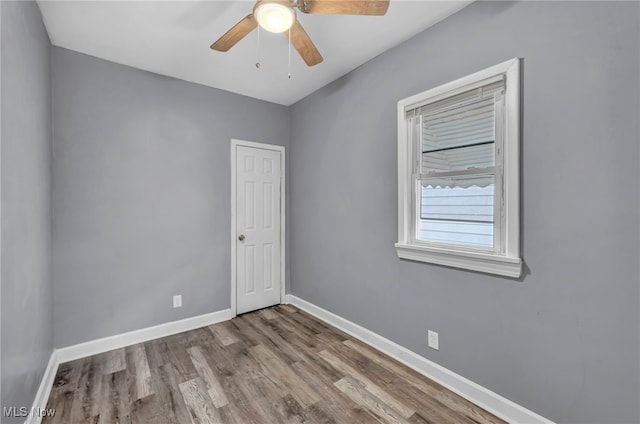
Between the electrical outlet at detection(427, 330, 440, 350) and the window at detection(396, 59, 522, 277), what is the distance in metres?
0.56

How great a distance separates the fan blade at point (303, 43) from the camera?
1745 millimetres

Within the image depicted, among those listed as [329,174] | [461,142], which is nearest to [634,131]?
[461,142]

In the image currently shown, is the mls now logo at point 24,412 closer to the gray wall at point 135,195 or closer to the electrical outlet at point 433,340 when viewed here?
the gray wall at point 135,195

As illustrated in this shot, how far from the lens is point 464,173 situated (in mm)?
2010

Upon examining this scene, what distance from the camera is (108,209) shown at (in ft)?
8.65

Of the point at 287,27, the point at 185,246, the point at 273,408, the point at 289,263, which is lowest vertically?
the point at 273,408

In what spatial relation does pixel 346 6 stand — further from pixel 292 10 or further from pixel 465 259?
pixel 465 259

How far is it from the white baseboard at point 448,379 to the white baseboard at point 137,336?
137 cm

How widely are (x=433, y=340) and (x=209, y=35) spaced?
296 centimetres

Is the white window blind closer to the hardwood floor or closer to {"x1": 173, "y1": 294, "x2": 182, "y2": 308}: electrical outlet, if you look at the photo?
the hardwood floor

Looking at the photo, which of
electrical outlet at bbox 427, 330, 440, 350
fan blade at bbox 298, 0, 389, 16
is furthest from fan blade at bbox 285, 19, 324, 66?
electrical outlet at bbox 427, 330, 440, 350

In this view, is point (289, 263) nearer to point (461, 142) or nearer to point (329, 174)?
point (329, 174)

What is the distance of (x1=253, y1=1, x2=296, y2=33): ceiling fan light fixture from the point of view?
1503mm

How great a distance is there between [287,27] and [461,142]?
1.39 m
